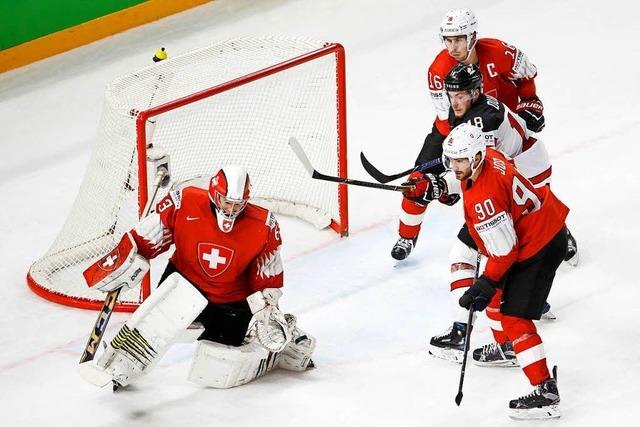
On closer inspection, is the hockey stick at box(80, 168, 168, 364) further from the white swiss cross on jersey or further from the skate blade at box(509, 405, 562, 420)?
the skate blade at box(509, 405, 562, 420)

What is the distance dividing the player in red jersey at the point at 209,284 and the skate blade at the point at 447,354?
0.64 m

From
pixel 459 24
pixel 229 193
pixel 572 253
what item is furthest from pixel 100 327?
pixel 572 253

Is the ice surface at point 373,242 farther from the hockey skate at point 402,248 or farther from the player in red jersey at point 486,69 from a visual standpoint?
the player in red jersey at point 486,69

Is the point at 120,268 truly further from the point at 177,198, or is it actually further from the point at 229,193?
the point at 229,193

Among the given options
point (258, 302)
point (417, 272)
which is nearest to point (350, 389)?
point (258, 302)

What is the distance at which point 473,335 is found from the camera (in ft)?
20.7

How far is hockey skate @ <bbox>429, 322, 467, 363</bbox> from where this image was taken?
239 inches

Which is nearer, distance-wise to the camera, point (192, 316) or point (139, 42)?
point (192, 316)

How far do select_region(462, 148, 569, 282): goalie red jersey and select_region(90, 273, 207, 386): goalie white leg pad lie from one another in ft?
3.52

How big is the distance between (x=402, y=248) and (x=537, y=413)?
155 centimetres

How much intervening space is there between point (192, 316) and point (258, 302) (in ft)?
0.84

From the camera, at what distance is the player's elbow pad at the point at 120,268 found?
5.77 meters

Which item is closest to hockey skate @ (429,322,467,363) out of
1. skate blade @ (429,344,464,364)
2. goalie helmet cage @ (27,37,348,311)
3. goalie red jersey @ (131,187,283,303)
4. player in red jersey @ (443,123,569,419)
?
skate blade @ (429,344,464,364)

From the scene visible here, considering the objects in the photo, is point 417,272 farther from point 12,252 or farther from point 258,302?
point 12,252
